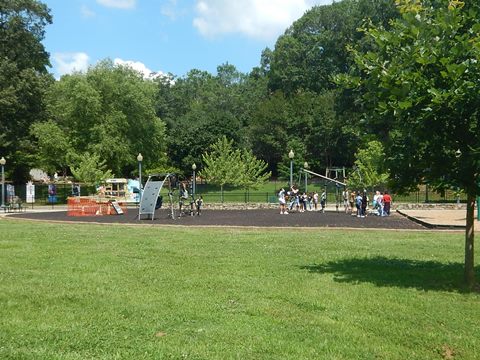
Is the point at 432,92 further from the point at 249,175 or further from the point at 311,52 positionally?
the point at 311,52

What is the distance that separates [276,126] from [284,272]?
70.4m

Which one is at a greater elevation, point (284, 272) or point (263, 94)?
point (263, 94)

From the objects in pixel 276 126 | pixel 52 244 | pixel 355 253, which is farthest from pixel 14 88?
pixel 355 253

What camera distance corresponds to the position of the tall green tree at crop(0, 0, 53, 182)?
54.1m

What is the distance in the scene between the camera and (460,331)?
259 inches

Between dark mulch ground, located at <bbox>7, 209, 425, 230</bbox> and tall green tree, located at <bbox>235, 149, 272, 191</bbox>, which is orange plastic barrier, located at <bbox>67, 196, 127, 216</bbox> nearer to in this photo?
dark mulch ground, located at <bbox>7, 209, 425, 230</bbox>

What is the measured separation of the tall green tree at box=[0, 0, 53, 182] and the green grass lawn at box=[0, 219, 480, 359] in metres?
44.3

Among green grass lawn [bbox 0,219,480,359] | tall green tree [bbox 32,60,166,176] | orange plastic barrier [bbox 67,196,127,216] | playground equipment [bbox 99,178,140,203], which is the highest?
tall green tree [bbox 32,60,166,176]

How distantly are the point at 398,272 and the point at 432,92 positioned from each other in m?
3.94

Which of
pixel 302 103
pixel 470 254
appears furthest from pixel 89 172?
pixel 470 254

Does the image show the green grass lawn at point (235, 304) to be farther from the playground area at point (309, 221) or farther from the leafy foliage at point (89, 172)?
the leafy foliage at point (89, 172)

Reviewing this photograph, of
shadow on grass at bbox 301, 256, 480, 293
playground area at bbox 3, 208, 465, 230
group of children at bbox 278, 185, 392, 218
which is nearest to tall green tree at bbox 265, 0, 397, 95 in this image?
group of children at bbox 278, 185, 392, 218

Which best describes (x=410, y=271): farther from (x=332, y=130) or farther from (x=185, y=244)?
(x=332, y=130)

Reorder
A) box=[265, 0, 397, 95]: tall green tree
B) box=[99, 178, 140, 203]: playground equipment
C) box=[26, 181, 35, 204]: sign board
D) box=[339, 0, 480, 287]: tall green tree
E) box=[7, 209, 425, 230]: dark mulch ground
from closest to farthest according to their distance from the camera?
1. box=[339, 0, 480, 287]: tall green tree
2. box=[7, 209, 425, 230]: dark mulch ground
3. box=[99, 178, 140, 203]: playground equipment
4. box=[26, 181, 35, 204]: sign board
5. box=[265, 0, 397, 95]: tall green tree
